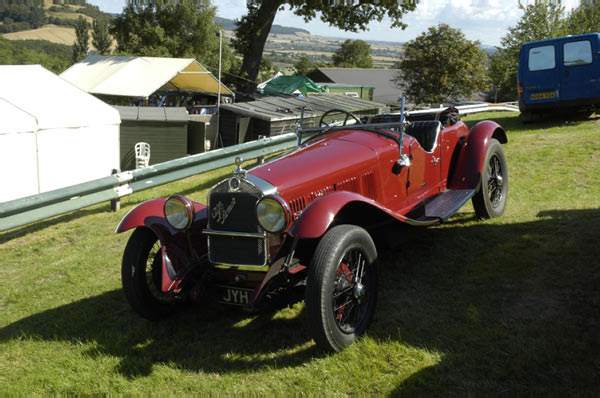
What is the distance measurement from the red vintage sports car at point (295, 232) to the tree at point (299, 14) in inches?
841

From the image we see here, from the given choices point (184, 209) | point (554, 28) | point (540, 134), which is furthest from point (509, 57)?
point (184, 209)

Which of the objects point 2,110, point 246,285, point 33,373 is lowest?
point 33,373

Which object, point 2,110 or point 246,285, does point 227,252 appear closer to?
point 246,285

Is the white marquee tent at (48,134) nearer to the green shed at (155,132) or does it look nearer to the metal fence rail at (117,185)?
the green shed at (155,132)

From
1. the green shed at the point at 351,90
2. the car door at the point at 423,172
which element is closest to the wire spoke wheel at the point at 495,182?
the car door at the point at 423,172

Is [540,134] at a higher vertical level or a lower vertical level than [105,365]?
higher

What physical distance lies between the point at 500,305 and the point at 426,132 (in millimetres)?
2212

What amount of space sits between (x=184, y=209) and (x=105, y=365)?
1264mm

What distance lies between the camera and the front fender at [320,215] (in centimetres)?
348

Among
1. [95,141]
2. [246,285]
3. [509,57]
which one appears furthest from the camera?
[509,57]

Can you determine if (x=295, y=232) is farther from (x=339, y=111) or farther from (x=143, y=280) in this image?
(x=339, y=111)

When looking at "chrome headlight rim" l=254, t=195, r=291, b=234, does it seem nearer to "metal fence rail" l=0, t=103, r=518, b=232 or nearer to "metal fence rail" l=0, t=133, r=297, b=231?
"metal fence rail" l=0, t=103, r=518, b=232

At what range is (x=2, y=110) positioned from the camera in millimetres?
10016

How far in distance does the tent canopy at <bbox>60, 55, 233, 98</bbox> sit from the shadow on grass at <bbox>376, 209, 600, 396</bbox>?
15.8 metres
